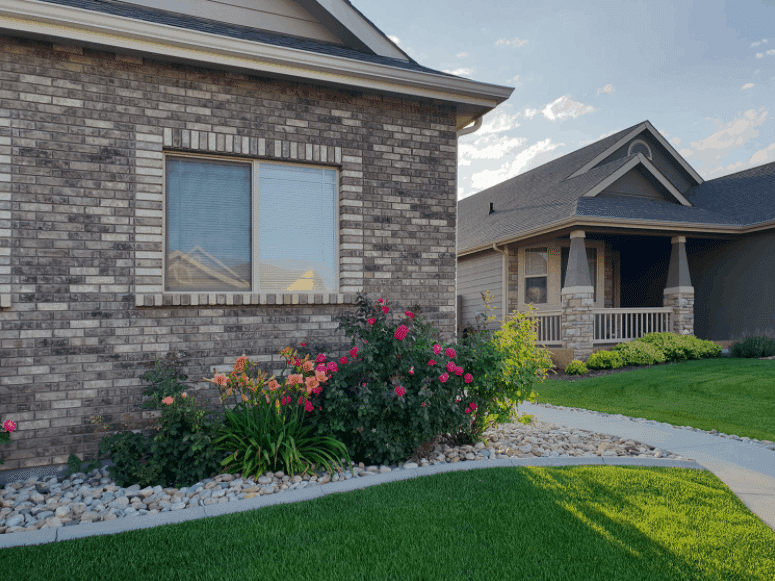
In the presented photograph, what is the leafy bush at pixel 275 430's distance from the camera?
4.30 metres

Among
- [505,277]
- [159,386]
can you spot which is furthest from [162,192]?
[505,277]

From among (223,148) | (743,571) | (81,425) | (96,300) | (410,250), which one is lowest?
(743,571)

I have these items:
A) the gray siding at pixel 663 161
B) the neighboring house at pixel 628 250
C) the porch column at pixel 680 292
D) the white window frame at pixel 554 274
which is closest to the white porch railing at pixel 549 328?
the neighboring house at pixel 628 250

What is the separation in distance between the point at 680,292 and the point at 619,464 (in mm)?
9550

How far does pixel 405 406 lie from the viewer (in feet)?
14.3

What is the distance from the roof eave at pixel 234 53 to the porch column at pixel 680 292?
29.0ft

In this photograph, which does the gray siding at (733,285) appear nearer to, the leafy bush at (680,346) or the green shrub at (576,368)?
the leafy bush at (680,346)

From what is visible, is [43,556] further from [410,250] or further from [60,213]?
[410,250]

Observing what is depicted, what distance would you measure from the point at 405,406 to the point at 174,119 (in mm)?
3405

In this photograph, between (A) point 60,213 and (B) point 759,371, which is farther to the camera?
(B) point 759,371

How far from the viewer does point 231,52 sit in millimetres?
5023

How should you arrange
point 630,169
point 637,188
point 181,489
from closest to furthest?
point 181,489 → point 630,169 → point 637,188

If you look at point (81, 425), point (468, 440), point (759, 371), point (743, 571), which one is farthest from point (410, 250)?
point (759, 371)

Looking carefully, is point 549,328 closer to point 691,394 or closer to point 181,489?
point 691,394
